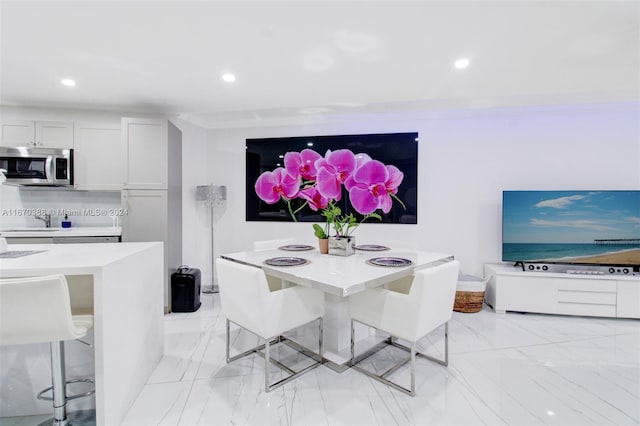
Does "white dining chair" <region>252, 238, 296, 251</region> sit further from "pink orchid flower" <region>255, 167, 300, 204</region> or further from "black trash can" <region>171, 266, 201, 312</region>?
"black trash can" <region>171, 266, 201, 312</region>

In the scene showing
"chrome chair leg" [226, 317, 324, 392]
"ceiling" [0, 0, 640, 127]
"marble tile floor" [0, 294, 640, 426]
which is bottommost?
"marble tile floor" [0, 294, 640, 426]

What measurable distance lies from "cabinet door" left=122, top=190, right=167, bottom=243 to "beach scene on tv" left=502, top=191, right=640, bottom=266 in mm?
3853

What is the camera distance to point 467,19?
1.78 m

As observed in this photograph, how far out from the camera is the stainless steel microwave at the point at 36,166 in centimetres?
308

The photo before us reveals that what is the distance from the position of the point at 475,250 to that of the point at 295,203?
2359 millimetres

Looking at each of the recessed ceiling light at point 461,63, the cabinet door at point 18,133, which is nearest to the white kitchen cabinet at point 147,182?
the cabinet door at point 18,133

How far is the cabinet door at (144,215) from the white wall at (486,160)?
647 mm

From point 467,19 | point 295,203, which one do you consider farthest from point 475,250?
point 467,19

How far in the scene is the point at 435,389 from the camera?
1.87 meters

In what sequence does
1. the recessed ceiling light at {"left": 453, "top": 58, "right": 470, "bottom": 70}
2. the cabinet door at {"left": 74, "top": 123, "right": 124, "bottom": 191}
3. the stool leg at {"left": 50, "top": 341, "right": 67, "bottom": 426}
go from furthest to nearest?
the cabinet door at {"left": 74, "top": 123, "right": 124, "bottom": 191}
the recessed ceiling light at {"left": 453, "top": 58, "right": 470, "bottom": 70}
the stool leg at {"left": 50, "top": 341, "right": 67, "bottom": 426}

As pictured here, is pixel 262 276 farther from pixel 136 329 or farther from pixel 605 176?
pixel 605 176

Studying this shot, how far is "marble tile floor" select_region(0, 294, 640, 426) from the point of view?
1630 mm

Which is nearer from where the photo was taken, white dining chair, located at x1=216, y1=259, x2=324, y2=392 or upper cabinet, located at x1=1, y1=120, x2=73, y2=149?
white dining chair, located at x1=216, y1=259, x2=324, y2=392

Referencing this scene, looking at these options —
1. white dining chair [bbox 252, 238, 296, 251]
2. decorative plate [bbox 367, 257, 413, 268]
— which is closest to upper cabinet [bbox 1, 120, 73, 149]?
white dining chair [bbox 252, 238, 296, 251]
